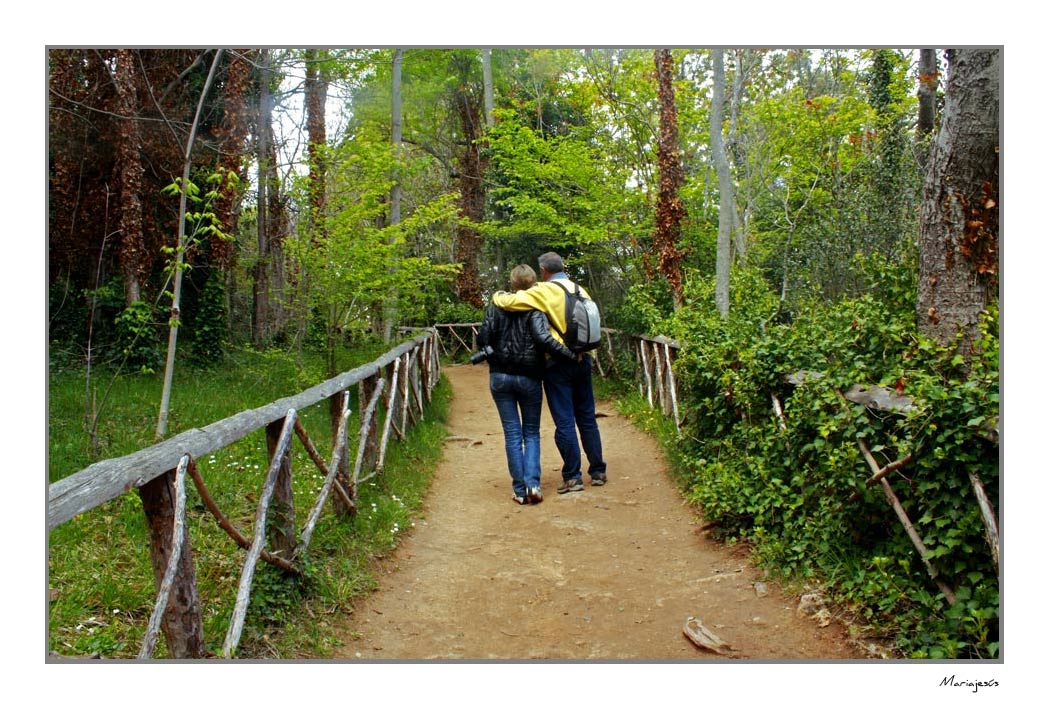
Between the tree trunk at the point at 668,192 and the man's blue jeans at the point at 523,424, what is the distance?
6.31m

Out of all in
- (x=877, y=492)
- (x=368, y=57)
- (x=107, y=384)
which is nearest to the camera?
(x=877, y=492)

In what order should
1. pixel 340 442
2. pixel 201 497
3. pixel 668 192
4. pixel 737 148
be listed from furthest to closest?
pixel 737 148 → pixel 668 192 → pixel 340 442 → pixel 201 497

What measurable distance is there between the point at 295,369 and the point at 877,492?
7209mm

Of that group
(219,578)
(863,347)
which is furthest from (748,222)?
(219,578)

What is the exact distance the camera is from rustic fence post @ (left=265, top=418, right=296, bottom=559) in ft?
12.3

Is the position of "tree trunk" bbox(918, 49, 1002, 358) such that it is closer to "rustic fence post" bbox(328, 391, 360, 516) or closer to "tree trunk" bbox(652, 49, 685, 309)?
"rustic fence post" bbox(328, 391, 360, 516)

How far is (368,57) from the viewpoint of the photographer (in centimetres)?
1206

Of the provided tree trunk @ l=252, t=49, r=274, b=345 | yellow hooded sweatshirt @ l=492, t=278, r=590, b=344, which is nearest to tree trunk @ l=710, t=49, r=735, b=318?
yellow hooded sweatshirt @ l=492, t=278, r=590, b=344

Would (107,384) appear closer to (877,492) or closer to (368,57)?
(877,492)

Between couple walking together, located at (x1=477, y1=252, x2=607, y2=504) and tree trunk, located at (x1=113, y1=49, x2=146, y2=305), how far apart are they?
188 inches

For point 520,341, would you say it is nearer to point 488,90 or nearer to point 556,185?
point 556,185

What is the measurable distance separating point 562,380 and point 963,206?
3.19 metres

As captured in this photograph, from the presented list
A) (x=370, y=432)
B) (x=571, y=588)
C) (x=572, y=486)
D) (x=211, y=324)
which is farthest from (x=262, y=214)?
(x=571, y=588)

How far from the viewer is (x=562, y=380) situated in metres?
6.09
